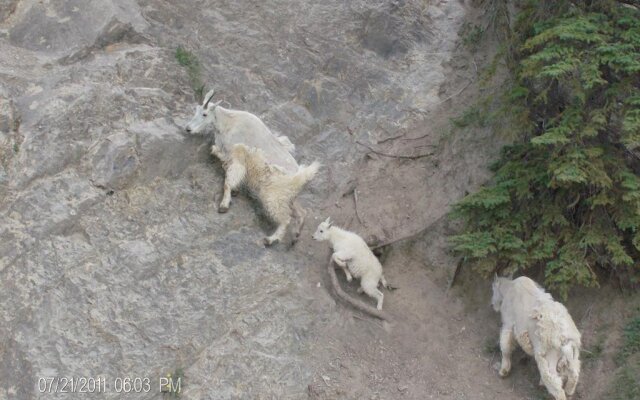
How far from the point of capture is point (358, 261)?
10172 millimetres

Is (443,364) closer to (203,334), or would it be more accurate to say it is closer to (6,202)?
(203,334)

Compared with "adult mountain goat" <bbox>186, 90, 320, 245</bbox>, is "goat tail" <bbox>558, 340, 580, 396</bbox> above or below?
above

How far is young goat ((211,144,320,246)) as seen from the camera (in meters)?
10.5

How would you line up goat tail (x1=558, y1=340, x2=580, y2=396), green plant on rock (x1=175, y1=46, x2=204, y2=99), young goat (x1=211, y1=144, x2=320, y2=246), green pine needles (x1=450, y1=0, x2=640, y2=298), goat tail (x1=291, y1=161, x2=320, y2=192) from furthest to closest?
green plant on rock (x1=175, y1=46, x2=204, y2=99) < goat tail (x1=291, y1=161, x2=320, y2=192) < young goat (x1=211, y1=144, x2=320, y2=246) < green pine needles (x1=450, y1=0, x2=640, y2=298) < goat tail (x1=558, y1=340, x2=580, y2=396)

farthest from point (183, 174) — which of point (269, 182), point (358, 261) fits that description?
point (358, 261)

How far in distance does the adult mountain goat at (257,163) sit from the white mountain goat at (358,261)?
2.71 ft

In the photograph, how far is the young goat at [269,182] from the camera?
10.5 meters

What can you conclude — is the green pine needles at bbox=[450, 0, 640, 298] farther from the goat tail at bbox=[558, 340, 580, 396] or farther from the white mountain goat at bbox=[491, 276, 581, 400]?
the goat tail at bbox=[558, 340, 580, 396]

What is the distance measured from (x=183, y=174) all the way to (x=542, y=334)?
19.4ft

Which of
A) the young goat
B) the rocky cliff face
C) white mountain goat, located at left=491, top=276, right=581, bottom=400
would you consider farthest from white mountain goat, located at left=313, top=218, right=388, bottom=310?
white mountain goat, located at left=491, top=276, right=581, bottom=400

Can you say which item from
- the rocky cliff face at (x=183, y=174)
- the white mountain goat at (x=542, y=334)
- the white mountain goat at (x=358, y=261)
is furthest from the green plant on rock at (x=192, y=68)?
the white mountain goat at (x=542, y=334)

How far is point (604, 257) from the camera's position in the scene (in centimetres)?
932

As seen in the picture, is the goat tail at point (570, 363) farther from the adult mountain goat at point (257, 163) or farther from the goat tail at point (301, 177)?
the goat tail at point (301, 177)

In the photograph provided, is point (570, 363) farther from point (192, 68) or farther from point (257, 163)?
point (192, 68)
